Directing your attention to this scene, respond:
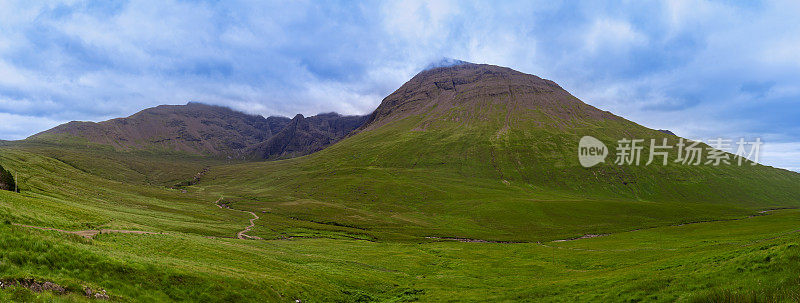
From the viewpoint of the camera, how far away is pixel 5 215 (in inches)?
1300

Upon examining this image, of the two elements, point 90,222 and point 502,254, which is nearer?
point 90,222

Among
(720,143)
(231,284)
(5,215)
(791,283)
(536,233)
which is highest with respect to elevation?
(720,143)

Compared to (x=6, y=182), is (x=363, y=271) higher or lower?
lower

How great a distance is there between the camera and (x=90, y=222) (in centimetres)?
4512

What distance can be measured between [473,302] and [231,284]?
73.8 ft

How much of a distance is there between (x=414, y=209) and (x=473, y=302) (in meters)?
126

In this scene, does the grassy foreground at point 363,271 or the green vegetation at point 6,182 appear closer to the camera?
the grassy foreground at point 363,271

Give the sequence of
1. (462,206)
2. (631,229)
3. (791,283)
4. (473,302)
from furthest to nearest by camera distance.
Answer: (462,206) < (631,229) < (473,302) < (791,283)

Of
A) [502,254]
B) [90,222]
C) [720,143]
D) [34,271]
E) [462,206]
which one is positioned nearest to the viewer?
[34,271]

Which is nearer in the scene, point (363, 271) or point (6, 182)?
point (363, 271)

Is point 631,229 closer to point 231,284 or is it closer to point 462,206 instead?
point 462,206

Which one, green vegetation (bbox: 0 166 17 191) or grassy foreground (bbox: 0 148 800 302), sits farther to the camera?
green vegetation (bbox: 0 166 17 191)

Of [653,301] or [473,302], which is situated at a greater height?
[653,301]

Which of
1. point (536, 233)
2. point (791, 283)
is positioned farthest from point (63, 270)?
point (536, 233)
